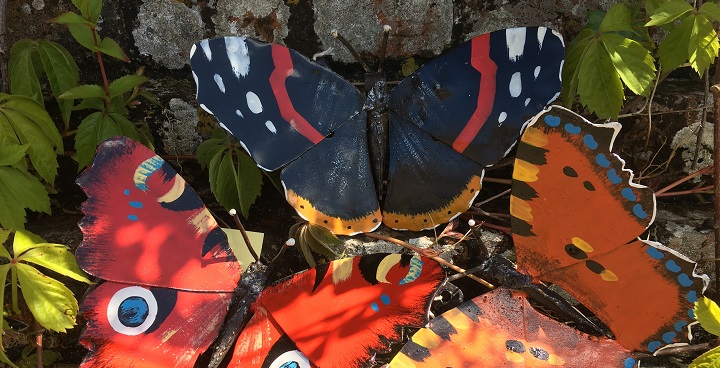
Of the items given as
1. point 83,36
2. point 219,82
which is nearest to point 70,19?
point 83,36

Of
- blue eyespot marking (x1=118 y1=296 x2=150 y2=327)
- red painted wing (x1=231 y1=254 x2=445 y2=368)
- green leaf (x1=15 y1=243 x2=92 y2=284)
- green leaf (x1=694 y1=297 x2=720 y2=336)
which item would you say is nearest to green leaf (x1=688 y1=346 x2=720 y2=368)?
green leaf (x1=694 y1=297 x2=720 y2=336)

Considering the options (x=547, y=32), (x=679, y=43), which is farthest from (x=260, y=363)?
(x=679, y=43)

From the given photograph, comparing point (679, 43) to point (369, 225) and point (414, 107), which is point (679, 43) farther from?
point (369, 225)

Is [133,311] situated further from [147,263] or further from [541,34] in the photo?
[541,34]

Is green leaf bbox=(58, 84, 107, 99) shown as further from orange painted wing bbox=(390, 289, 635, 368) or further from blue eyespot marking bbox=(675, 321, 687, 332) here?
blue eyespot marking bbox=(675, 321, 687, 332)

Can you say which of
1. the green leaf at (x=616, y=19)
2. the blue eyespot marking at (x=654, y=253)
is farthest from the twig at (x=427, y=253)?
the green leaf at (x=616, y=19)

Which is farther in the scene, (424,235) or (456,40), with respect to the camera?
(456,40)

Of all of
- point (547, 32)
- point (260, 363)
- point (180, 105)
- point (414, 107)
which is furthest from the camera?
point (180, 105)
